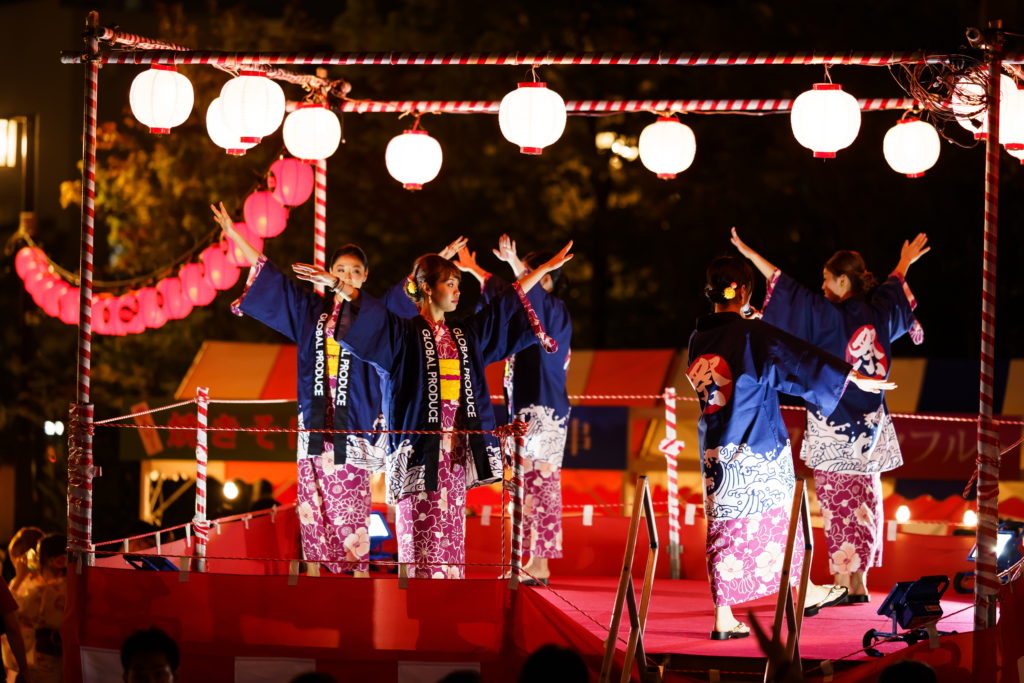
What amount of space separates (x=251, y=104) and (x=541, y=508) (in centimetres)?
292

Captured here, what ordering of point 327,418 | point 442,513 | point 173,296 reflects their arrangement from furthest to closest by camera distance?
point 173,296
point 327,418
point 442,513

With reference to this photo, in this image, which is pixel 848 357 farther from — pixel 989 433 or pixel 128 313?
pixel 128 313

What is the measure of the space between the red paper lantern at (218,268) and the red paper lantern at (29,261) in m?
1.86

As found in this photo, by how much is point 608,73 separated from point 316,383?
9.33 meters

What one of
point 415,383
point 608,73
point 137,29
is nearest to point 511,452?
point 415,383

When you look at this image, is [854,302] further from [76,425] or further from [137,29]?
[137,29]

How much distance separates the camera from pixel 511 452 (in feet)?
22.4

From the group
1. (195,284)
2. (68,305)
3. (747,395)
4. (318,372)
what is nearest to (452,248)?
(318,372)

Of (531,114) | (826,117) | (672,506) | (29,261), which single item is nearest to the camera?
(826,117)

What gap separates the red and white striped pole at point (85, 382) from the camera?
22.2 feet

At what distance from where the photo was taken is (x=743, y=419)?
6836 millimetres

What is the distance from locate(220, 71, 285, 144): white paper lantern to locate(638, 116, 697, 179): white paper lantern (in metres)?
2.40

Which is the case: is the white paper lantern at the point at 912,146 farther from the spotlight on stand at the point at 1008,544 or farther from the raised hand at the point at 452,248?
the raised hand at the point at 452,248

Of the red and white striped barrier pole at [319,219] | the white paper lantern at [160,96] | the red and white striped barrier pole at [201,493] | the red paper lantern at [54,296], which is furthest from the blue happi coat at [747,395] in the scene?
the red paper lantern at [54,296]
